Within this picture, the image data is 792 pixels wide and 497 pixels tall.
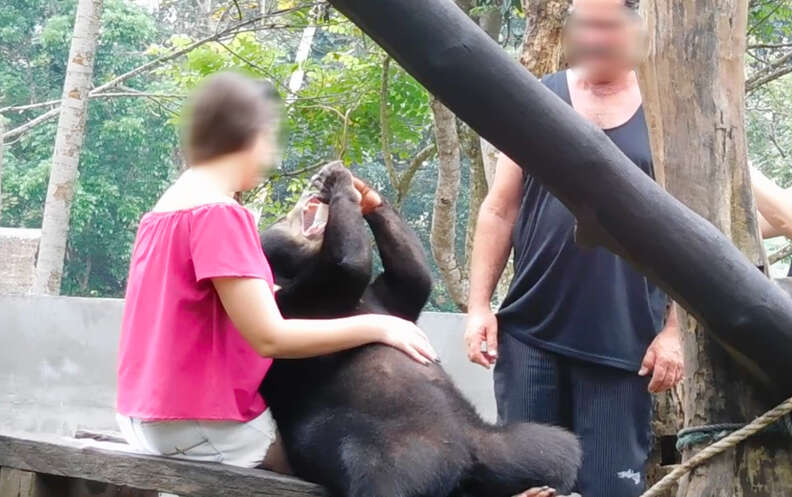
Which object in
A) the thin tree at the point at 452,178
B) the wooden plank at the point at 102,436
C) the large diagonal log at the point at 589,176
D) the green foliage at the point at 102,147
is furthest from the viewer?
the green foliage at the point at 102,147

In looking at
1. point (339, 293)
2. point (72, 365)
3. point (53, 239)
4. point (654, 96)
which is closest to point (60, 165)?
point (53, 239)

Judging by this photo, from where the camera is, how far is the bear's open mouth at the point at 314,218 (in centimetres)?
359

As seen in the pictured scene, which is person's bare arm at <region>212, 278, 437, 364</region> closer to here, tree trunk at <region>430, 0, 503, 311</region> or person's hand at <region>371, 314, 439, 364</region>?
person's hand at <region>371, 314, 439, 364</region>

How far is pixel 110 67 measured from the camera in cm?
2066

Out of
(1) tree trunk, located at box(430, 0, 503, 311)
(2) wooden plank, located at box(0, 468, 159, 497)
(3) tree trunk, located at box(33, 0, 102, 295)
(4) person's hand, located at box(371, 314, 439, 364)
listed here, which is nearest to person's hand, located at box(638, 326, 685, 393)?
(4) person's hand, located at box(371, 314, 439, 364)

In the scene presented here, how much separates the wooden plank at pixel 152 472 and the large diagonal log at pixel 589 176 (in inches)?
49.4

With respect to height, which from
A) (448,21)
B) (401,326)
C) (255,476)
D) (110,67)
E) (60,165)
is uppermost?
(110,67)

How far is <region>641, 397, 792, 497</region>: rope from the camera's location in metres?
2.16

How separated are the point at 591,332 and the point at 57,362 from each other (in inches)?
153

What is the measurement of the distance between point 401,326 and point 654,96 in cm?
116

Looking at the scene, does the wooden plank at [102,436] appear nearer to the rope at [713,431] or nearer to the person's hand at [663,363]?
the person's hand at [663,363]

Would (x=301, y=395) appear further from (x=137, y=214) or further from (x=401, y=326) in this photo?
(x=137, y=214)

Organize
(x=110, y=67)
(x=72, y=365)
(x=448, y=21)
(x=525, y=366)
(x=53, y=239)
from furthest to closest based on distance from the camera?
(x=110, y=67) < (x=53, y=239) < (x=72, y=365) < (x=525, y=366) < (x=448, y=21)

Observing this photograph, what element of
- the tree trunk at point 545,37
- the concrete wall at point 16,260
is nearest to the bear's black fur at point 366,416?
the tree trunk at point 545,37
